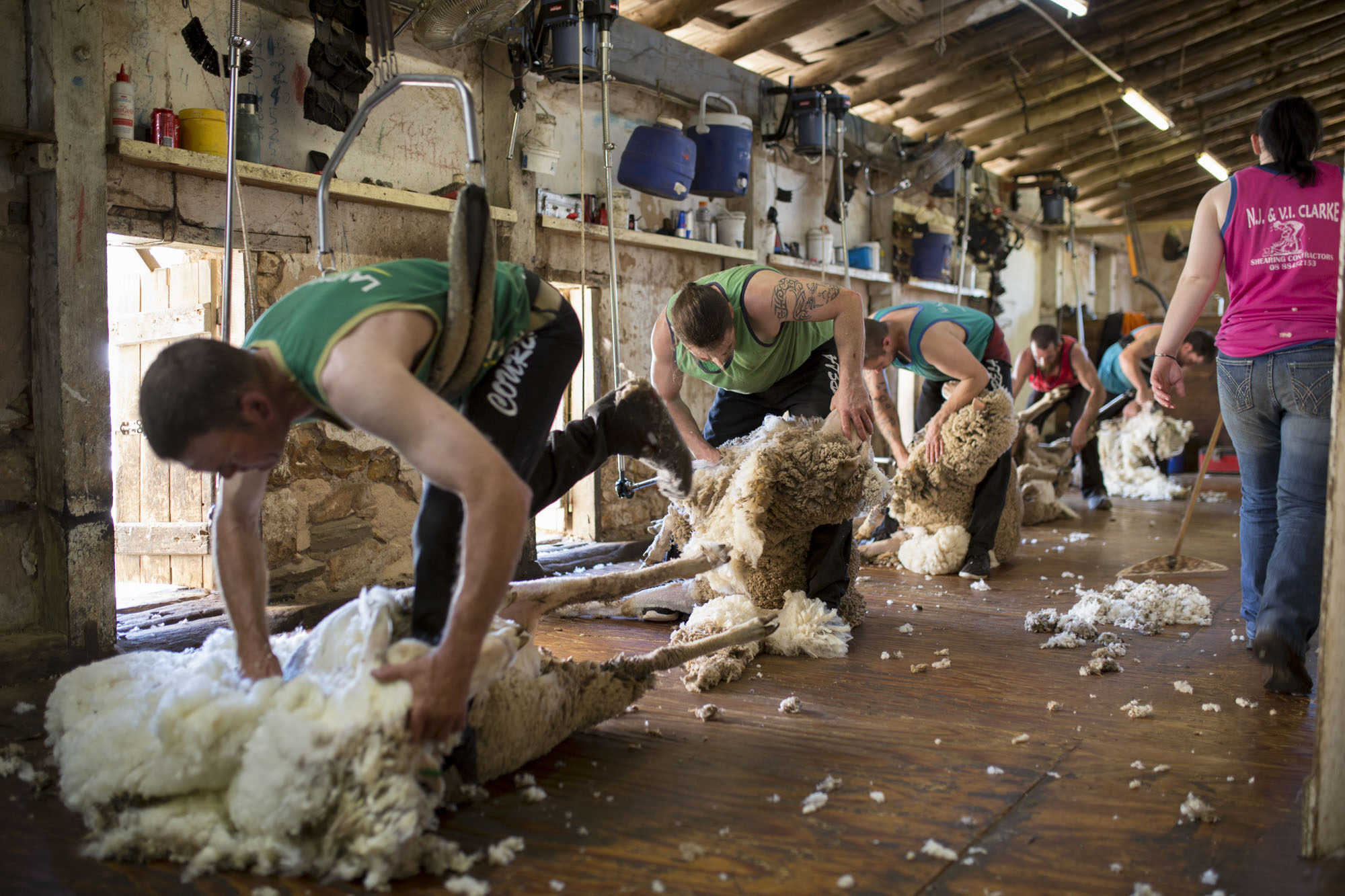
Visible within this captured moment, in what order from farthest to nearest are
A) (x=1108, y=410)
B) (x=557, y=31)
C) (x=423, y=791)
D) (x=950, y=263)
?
(x=950, y=263)
(x=1108, y=410)
(x=557, y=31)
(x=423, y=791)

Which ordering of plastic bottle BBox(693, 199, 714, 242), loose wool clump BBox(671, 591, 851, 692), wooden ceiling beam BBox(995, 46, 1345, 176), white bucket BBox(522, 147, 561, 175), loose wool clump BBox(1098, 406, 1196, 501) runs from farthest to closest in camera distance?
wooden ceiling beam BBox(995, 46, 1345, 176) → loose wool clump BBox(1098, 406, 1196, 501) → plastic bottle BBox(693, 199, 714, 242) → white bucket BBox(522, 147, 561, 175) → loose wool clump BBox(671, 591, 851, 692)

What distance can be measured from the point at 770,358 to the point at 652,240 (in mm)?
2335

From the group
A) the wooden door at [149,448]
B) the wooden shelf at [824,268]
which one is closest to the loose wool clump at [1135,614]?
the wooden door at [149,448]

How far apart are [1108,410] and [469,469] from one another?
23.8ft

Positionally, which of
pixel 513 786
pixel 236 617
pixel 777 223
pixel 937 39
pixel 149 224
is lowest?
pixel 513 786

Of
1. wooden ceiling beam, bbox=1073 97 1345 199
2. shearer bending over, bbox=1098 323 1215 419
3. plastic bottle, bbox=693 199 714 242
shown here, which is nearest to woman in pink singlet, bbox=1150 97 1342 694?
shearer bending over, bbox=1098 323 1215 419

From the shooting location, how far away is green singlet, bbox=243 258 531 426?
1.65 m

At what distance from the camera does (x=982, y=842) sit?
5.54 feet

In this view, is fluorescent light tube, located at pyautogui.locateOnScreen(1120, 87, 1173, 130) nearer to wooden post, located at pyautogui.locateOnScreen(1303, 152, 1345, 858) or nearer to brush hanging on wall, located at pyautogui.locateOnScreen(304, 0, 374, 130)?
brush hanging on wall, located at pyautogui.locateOnScreen(304, 0, 374, 130)

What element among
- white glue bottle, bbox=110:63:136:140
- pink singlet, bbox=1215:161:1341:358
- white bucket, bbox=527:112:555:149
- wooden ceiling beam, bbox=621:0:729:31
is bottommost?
pink singlet, bbox=1215:161:1341:358

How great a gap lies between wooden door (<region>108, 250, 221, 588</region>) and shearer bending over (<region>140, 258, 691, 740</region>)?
7.38 ft

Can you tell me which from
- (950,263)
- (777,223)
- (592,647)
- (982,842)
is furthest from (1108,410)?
(982,842)

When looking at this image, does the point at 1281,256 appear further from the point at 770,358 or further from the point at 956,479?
the point at 956,479

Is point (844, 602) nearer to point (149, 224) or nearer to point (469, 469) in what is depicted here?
point (469, 469)
